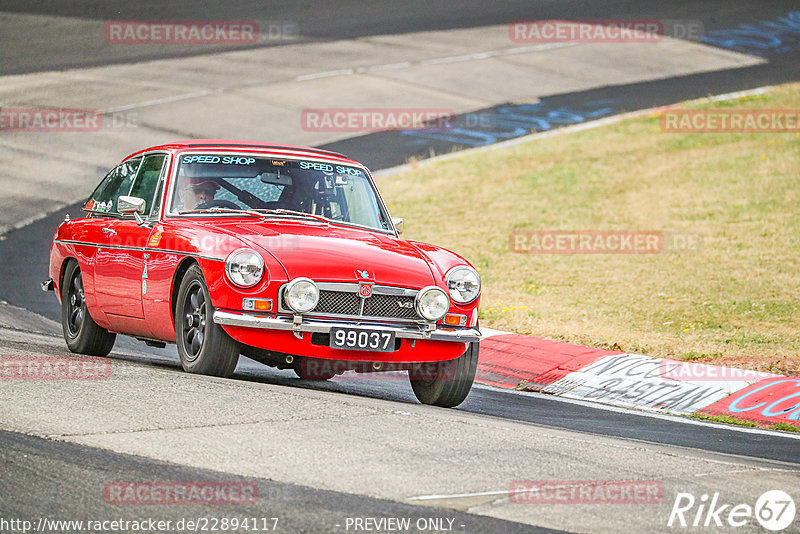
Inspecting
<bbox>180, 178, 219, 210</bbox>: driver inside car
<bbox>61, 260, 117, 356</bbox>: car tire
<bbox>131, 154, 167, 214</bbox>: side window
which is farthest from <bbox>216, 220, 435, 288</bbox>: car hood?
<bbox>61, 260, 117, 356</bbox>: car tire

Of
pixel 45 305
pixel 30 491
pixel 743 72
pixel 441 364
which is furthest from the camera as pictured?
pixel 743 72

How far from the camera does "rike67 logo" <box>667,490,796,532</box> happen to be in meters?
5.11

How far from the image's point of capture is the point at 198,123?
75.7 ft

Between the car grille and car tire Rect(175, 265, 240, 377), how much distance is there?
1.61ft

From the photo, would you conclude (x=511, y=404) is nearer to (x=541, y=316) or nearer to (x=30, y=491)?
(x=541, y=316)

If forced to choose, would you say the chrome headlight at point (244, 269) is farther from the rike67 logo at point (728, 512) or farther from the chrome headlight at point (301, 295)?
the rike67 logo at point (728, 512)

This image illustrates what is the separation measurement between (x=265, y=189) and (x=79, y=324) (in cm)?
210

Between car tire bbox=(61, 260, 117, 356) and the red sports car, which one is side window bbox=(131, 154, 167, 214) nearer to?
the red sports car

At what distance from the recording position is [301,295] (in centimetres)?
734

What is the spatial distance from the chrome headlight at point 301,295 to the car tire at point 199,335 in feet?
1.67

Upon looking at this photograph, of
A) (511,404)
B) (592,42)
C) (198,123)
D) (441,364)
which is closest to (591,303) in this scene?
(511,404)

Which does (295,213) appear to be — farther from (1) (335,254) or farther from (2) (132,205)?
(2) (132,205)

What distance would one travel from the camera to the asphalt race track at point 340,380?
488cm

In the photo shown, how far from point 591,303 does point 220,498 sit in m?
8.69
